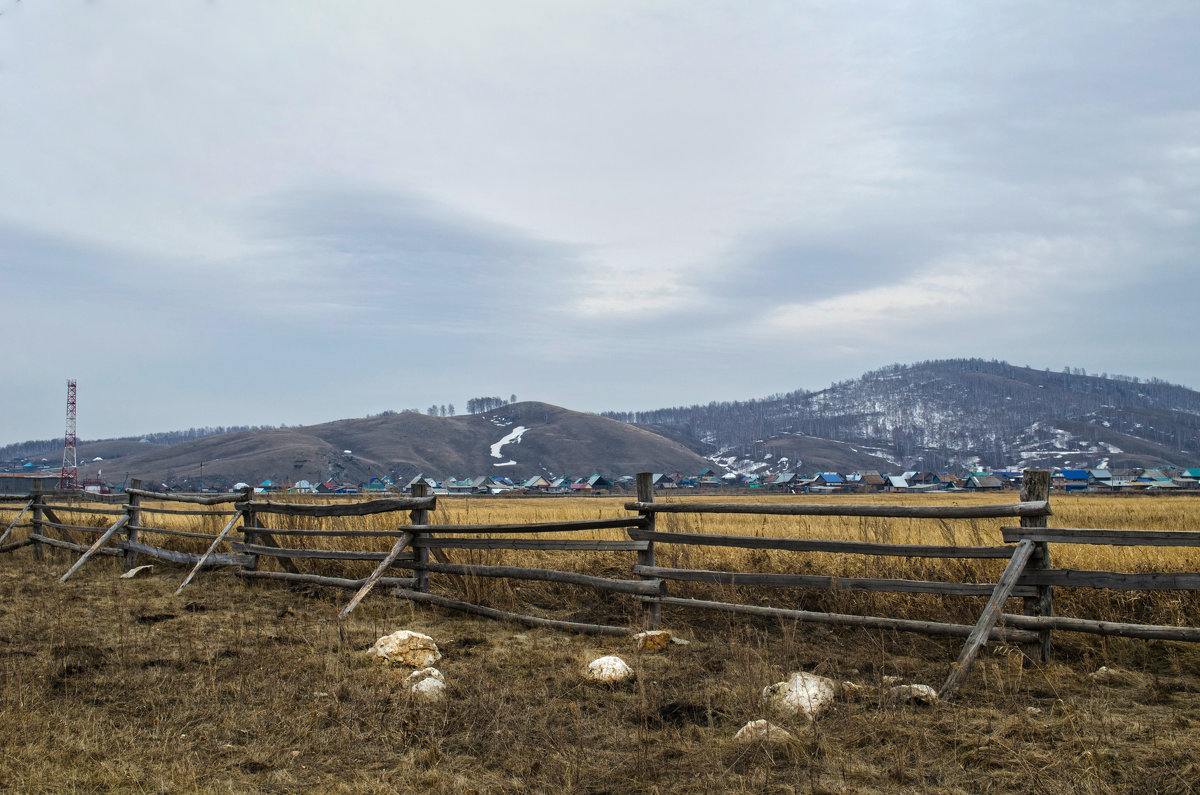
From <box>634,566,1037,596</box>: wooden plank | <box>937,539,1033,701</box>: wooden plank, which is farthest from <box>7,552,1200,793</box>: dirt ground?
<box>634,566,1037,596</box>: wooden plank

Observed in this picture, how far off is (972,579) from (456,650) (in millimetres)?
5124

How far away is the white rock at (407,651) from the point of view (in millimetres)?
6031

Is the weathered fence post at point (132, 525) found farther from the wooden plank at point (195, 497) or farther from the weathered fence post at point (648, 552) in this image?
the weathered fence post at point (648, 552)

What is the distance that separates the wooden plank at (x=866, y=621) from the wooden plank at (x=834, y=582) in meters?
0.23

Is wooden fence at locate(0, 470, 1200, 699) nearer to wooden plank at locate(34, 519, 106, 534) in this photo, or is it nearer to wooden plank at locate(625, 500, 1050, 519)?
wooden plank at locate(625, 500, 1050, 519)

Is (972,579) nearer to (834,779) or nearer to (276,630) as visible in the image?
(834,779)

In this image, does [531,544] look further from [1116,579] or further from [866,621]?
[1116,579]

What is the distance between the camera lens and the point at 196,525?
47.7ft

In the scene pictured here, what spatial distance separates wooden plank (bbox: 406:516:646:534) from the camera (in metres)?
7.90

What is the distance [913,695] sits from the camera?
4883mm

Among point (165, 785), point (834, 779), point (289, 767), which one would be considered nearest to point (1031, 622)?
point (834, 779)

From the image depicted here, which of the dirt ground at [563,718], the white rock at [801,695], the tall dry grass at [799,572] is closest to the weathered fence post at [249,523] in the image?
the tall dry grass at [799,572]

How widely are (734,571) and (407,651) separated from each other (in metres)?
3.58

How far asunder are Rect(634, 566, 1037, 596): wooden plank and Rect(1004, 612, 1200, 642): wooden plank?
0.23 metres
